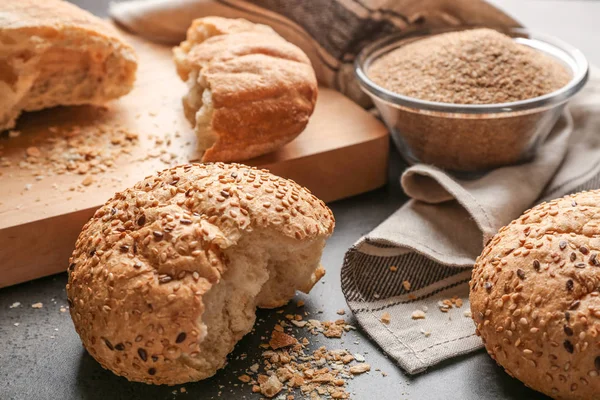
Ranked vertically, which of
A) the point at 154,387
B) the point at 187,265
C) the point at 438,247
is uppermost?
the point at 187,265

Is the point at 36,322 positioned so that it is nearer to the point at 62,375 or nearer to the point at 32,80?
the point at 62,375

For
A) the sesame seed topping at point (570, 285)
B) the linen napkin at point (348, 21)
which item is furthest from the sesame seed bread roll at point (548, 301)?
the linen napkin at point (348, 21)

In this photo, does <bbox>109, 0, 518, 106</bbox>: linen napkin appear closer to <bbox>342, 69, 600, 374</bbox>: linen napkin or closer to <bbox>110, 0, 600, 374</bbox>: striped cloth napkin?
<bbox>110, 0, 600, 374</bbox>: striped cloth napkin

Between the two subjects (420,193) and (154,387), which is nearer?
(154,387)

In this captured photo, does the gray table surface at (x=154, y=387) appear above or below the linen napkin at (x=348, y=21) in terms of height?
below

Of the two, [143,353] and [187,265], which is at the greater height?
[187,265]

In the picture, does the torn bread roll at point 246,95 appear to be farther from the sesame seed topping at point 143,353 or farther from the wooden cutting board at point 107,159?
the sesame seed topping at point 143,353

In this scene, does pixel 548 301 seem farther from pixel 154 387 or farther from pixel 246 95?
pixel 246 95

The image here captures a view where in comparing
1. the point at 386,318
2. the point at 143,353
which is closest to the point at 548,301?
the point at 386,318
